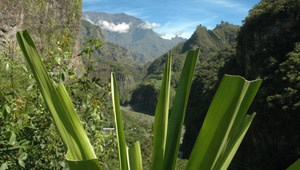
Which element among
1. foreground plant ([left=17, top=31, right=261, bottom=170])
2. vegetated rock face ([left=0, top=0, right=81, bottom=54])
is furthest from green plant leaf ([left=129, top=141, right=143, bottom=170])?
vegetated rock face ([left=0, top=0, right=81, bottom=54])

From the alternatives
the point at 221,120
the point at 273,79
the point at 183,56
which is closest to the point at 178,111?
the point at 221,120

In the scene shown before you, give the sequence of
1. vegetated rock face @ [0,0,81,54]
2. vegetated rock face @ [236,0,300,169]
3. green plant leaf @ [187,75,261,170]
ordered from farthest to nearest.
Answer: vegetated rock face @ [0,0,81,54] → vegetated rock face @ [236,0,300,169] → green plant leaf @ [187,75,261,170]

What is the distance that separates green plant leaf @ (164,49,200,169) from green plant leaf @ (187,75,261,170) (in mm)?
58

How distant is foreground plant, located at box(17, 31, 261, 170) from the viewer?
589mm

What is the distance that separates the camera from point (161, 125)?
75cm

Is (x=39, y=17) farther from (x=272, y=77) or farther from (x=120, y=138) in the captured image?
(x=120, y=138)

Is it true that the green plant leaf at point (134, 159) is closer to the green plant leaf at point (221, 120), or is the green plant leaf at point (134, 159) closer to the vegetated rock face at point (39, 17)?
the green plant leaf at point (221, 120)

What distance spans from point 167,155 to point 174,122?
7 cm

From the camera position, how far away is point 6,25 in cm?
2833

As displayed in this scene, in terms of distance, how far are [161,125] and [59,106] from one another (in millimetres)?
231

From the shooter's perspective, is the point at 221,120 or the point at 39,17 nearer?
the point at 221,120

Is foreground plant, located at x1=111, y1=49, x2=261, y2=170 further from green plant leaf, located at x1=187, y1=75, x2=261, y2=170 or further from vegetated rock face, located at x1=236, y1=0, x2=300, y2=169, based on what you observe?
vegetated rock face, located at x1=236, y1=0, x2=300, y2=169

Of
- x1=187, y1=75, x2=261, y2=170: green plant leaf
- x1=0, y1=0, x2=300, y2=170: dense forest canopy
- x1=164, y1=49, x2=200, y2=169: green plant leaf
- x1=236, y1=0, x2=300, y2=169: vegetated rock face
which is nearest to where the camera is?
x1=187, y1=75, x2=261, y2=170: green plant leaf

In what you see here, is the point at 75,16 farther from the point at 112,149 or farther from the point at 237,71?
the point at 112,149
